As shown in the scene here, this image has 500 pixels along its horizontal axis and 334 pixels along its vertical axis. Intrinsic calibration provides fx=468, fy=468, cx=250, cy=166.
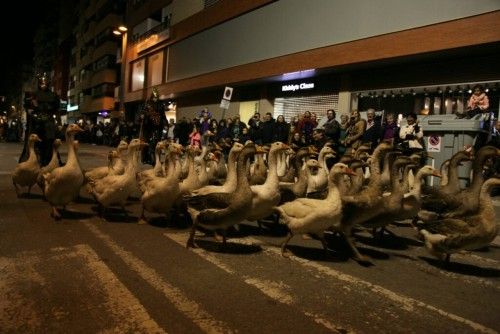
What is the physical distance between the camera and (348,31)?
60.7 ft

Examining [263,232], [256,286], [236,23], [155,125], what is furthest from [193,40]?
[256,286]

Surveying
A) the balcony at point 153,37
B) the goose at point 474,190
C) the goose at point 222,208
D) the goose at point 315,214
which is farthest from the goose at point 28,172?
the balcony at point 153,37

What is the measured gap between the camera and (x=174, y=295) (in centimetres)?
432

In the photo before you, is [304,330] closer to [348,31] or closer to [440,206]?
[440,206]

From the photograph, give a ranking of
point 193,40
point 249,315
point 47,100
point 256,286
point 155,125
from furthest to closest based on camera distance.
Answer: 1. point 193,40
2. point 155,125
3. point 47,100
4. point 256,286
5. point 249,315

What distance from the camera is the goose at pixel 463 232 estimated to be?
18.3ft

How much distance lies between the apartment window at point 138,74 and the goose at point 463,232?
3842 cm

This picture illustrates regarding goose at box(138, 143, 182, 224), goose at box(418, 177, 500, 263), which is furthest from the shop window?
goose at box(418, 177, 500, 263)

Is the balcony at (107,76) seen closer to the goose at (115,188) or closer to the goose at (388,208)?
the goose at (115,188)

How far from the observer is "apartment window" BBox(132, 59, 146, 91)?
41594 millimetres

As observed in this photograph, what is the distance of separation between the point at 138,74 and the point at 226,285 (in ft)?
A: 133

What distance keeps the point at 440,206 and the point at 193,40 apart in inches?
1073

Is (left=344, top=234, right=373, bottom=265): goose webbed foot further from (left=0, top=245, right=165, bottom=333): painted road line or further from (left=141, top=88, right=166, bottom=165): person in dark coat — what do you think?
(left=141, top=88, right=166, bottom=165): person in dark coat

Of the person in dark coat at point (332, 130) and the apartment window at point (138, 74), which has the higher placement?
the apartment window at point (138, 74)
